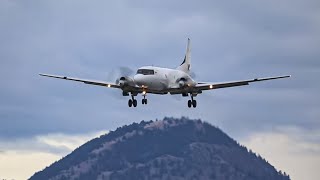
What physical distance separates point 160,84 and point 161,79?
1325 mm

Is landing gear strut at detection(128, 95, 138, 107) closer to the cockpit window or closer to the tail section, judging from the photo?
the cockpit window

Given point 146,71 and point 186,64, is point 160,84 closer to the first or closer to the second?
point 146,71

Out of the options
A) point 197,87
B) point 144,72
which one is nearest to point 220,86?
point 197,87

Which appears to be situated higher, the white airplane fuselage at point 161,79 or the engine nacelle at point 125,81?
the white airplane fuselage at point 161,79

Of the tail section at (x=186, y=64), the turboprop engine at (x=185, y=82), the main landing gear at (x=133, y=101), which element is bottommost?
the main landing gear at (x=133, y=101)

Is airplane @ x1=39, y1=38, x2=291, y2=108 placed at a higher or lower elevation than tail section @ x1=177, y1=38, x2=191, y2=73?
lower

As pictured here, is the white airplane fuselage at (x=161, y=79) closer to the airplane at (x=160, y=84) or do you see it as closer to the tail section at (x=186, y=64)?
the airplane at (x=160, y=84)

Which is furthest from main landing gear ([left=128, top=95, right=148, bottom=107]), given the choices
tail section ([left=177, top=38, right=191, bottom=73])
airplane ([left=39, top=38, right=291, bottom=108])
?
tail section ([left=177, top=38, right=191, bottom=73])

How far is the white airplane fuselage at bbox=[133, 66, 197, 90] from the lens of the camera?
151 meters

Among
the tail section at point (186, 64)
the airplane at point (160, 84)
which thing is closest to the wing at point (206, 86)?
the airplane at point (160, 84)

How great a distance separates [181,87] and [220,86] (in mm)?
8471

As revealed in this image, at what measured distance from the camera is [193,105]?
530 ft

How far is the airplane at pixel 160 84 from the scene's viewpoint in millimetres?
150250

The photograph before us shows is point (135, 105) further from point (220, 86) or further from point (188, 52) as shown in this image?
point (188, 52)
